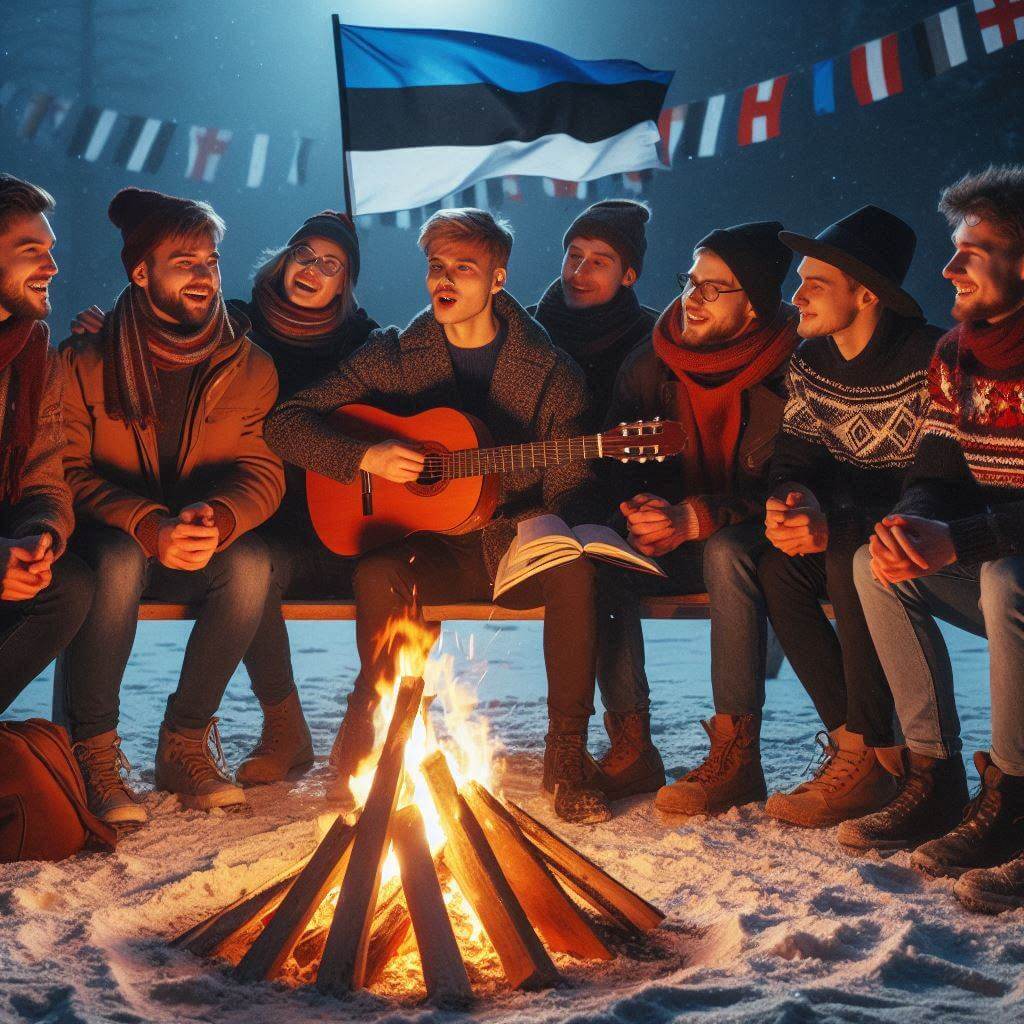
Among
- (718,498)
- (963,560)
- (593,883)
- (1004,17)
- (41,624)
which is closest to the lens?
(593,883)

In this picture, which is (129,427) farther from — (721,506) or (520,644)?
(520,644)

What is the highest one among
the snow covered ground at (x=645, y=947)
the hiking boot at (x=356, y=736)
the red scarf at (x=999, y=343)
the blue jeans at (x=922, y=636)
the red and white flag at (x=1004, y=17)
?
the red and white flag at (x=1004, y=17)

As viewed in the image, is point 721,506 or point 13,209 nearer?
point 13,209

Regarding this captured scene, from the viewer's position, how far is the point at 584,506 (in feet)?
13.0

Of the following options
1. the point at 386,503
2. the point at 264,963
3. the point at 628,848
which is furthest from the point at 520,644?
the point at 264,963

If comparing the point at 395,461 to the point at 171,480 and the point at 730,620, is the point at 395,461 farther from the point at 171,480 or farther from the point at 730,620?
the point at 730,620

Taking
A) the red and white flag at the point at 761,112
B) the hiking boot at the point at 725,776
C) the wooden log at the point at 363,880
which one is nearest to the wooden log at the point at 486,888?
the wooden log at the point at 363,880

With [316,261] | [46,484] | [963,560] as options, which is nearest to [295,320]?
[316,261]

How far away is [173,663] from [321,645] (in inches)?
63.3

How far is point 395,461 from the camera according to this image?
3.84m

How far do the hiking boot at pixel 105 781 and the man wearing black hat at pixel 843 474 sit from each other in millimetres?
1833

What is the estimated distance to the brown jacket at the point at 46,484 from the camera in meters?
3.33

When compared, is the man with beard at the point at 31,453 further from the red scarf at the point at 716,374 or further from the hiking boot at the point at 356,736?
the red scarf at the point at 716,374

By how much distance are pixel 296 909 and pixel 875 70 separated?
7453 mm
